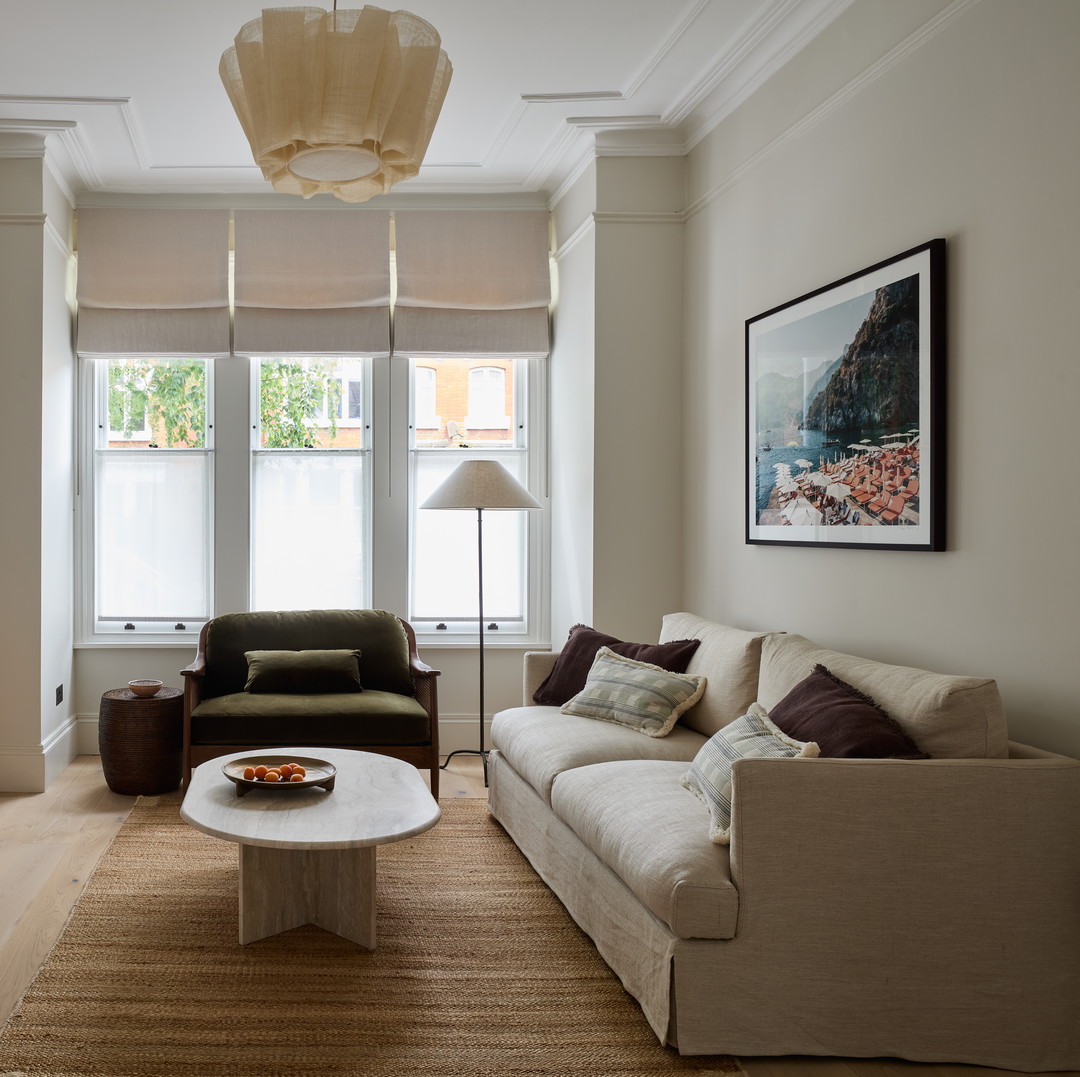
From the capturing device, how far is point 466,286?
5215 millimetres

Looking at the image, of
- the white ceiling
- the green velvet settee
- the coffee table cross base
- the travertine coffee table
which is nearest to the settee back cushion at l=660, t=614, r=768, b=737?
the travertine coffee table

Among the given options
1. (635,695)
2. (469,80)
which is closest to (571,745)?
(635,695)

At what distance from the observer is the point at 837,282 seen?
128 inches

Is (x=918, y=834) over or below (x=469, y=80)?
below

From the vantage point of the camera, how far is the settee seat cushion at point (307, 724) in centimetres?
405

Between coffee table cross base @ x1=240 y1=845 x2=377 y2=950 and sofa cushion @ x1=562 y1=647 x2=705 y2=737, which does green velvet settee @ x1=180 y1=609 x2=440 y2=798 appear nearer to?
sofa cushion @ x1=562 y1=647 x2=705 y2=737

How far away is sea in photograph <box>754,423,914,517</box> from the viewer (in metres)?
3.13

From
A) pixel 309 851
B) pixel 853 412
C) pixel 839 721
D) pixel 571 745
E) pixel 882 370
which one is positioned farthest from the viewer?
pixel 571 745

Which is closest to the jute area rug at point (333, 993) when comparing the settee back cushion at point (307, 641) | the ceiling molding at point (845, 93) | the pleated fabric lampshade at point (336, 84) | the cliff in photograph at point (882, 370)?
the settee back cushion at point (307, 641)

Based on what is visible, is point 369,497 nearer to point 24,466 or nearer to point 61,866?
point 24,466

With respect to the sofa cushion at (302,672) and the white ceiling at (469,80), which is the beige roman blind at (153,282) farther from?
the sofa cushion at (302,672)

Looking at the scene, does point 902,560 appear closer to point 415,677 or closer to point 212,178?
point 415,677

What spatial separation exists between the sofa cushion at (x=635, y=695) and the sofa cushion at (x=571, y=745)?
0.13 feet

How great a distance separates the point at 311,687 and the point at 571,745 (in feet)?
4.85
